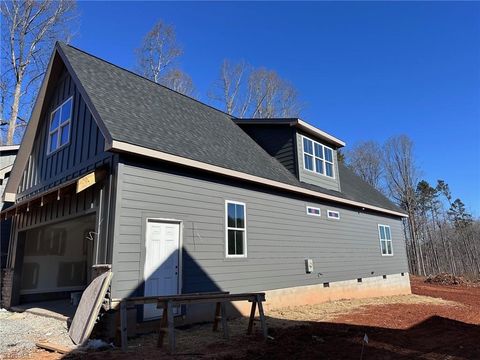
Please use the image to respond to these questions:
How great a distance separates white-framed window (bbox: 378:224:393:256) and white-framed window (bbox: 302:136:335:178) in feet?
15.0

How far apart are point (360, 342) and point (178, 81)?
2253 cm

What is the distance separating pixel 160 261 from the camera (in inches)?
293

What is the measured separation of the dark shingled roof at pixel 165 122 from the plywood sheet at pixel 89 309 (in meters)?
2.65

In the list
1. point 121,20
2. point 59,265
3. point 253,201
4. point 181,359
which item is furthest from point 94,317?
point 121,20

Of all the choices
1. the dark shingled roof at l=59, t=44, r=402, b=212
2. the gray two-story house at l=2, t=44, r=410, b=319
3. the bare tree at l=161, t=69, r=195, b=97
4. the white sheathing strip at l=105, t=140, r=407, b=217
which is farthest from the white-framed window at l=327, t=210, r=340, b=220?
the bare tree at l=161, t=69, r=195, b=97

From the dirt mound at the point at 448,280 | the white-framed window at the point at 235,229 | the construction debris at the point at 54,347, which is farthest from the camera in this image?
the dirt mound at the point at 448,280

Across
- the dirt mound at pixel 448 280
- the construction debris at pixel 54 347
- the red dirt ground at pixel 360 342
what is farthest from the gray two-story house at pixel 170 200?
the dirt mound at pixel 448 280

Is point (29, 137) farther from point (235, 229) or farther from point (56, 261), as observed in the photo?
point (235, 229)

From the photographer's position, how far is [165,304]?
5699mm

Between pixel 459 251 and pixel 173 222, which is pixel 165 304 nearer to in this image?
pixel 173 222

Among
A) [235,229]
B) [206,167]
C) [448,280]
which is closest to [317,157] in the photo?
[235,229]

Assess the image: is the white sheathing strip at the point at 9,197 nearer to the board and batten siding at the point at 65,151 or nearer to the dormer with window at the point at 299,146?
the board and batten siding at the point at 65,151

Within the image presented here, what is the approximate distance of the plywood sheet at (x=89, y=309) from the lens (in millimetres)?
5922

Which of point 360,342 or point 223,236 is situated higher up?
point 223,236
